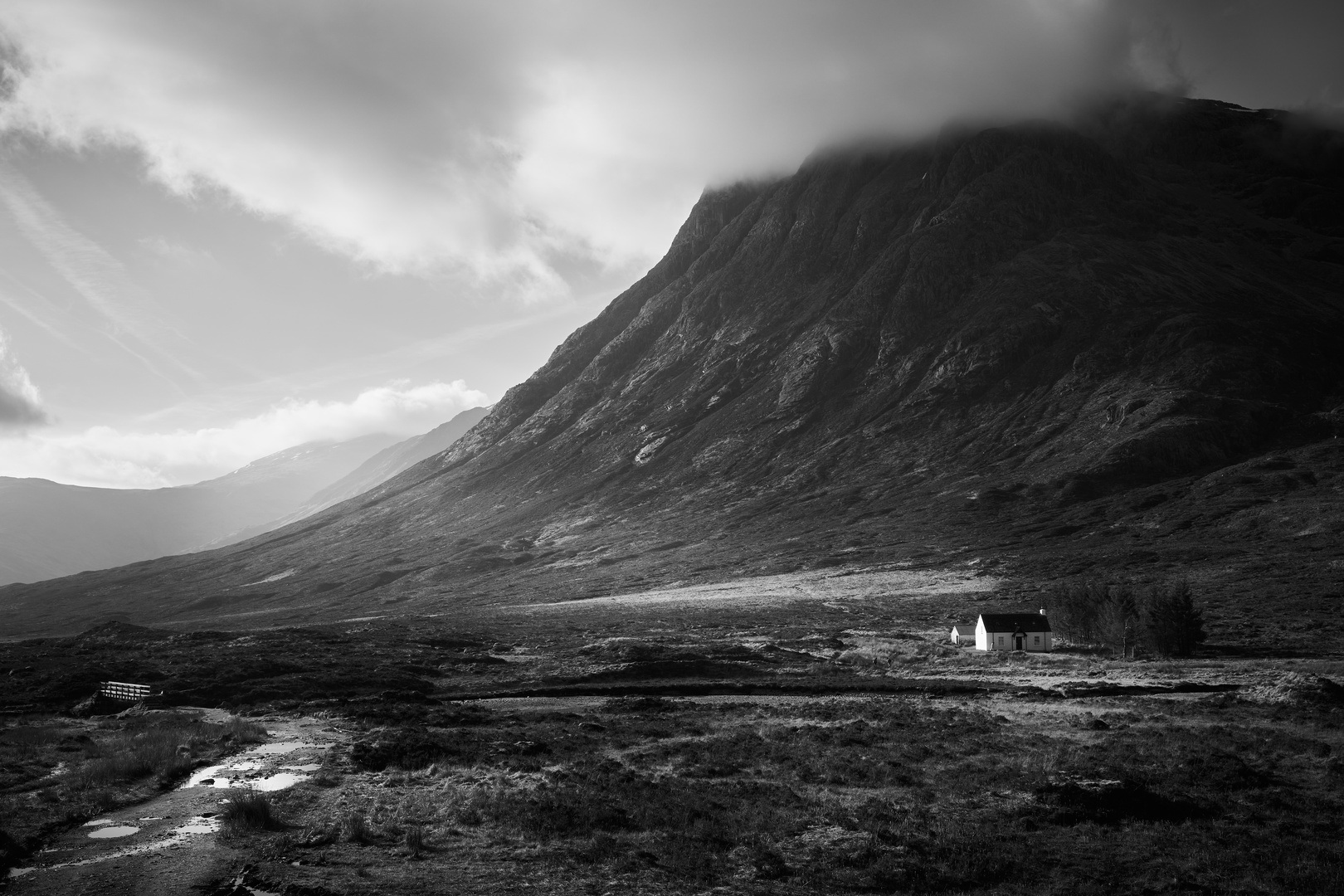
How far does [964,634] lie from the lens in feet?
279

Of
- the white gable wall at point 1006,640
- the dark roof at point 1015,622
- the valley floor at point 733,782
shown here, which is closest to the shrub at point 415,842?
the valley floor at point 733,782

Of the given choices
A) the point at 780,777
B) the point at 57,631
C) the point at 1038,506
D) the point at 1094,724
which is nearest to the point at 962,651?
the point at 1094,724

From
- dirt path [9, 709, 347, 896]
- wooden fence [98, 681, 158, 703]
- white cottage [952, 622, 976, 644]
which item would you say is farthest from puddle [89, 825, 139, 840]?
white cottage [952, 622, 976, 644]

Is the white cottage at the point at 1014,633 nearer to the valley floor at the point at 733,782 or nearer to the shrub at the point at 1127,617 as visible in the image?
the shrub at the point at 1127,617

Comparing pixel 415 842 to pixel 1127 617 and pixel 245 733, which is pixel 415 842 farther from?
pixel 1127 617

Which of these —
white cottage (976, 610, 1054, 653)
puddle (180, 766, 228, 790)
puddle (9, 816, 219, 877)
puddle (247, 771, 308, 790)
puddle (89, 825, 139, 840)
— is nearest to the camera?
puddle (9, 816, 219, 877)

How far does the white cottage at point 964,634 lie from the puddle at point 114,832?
75.7m

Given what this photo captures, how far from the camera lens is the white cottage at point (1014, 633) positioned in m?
79.9

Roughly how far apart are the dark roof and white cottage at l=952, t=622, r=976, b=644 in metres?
3.31

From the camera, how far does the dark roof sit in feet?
265

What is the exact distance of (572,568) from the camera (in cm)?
18212

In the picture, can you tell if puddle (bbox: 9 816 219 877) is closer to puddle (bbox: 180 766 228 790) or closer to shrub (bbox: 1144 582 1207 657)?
puddle (bbox: 180 766 228 790)

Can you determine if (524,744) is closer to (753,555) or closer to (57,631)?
(753,555)

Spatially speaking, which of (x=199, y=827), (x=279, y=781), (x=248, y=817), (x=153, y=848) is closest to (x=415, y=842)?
(x=248, y=817)
